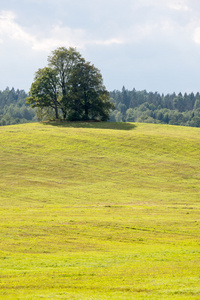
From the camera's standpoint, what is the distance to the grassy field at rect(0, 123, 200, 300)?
675 inches

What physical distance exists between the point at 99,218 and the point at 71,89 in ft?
289

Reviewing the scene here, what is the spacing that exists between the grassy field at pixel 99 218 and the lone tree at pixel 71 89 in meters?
34.0

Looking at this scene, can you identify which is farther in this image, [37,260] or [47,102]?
[47,102]

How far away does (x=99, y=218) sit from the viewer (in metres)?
33.2

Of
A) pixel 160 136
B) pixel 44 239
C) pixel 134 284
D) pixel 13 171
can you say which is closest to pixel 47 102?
pixel 160 136

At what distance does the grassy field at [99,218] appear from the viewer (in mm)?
17156

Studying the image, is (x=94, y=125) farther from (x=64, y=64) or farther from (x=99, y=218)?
(x=99, y=218)

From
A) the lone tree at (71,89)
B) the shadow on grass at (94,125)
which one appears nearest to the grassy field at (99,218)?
the shadow on grass at (94,125)

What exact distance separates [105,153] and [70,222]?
40094 mm

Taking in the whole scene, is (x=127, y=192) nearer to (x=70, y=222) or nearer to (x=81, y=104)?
(x=70, y=222)

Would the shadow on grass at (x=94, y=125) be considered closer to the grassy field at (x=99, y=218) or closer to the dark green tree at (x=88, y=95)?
the dark green tree at (x=88, y=95)

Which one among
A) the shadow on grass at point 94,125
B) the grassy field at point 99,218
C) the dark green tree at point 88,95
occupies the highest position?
the dark green tree at point 88,95

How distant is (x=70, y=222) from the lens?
3120 centimetres

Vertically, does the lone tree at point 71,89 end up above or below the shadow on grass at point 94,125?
above
